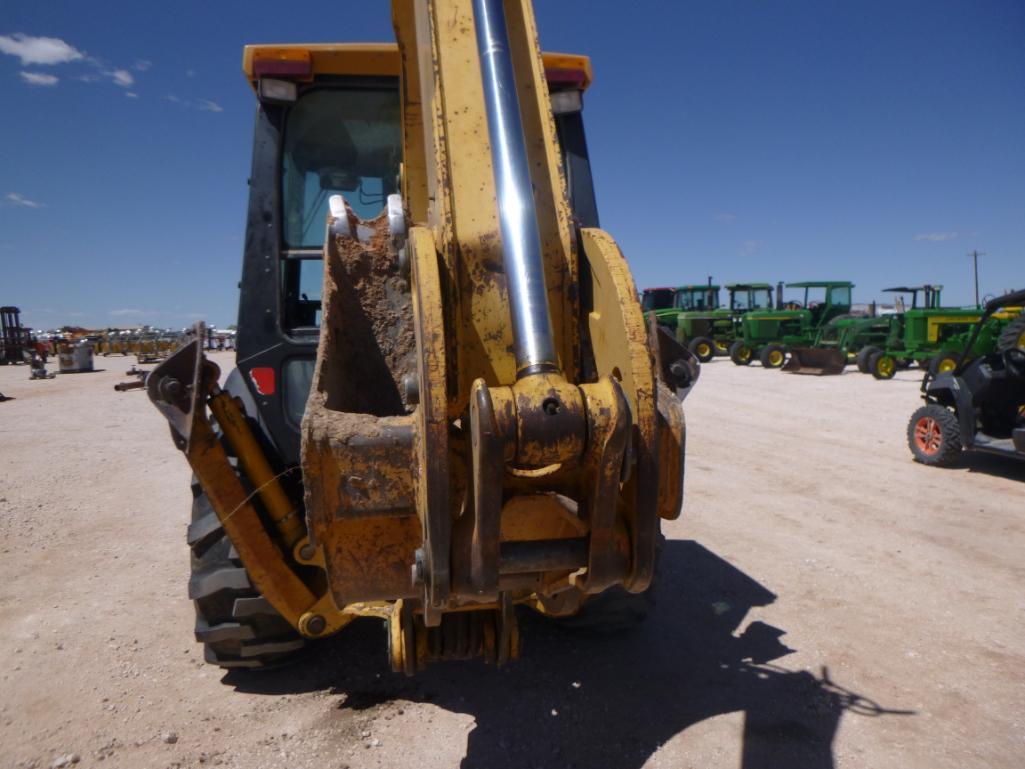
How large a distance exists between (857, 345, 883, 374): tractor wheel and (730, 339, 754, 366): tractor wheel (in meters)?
4.37

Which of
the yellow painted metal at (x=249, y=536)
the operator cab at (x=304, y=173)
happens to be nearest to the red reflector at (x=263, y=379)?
the operator cab at (x=304, y=173)

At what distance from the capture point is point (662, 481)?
1.90 metres

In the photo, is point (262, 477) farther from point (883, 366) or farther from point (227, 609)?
point (883, 366)

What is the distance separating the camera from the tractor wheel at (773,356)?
19.7 metres

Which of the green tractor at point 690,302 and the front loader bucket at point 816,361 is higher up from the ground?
the green tractor at point 690,302

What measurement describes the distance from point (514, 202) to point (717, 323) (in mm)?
23079

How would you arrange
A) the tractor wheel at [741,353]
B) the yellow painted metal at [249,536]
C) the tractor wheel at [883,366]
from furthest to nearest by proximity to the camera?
the tractor wheel at [741,353] < the tractor wheel at [883,366] < the yellow painted metal at [249,536]

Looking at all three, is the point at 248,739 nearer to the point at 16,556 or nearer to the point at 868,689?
the point at 868,689

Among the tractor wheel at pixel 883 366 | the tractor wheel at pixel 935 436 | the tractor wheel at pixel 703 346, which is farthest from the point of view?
the tractor wheel at pixel 703 346

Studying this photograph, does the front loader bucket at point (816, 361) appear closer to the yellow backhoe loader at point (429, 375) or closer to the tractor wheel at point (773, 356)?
the tractor wheel at point (773, 356)

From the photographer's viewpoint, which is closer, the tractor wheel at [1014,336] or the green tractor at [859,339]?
the tractor wheel at [1014,336]

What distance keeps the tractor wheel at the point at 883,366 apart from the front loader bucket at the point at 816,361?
42.5 inches

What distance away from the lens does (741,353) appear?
2144 centimetres

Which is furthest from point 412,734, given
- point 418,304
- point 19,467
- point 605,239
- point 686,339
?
point 686,339
